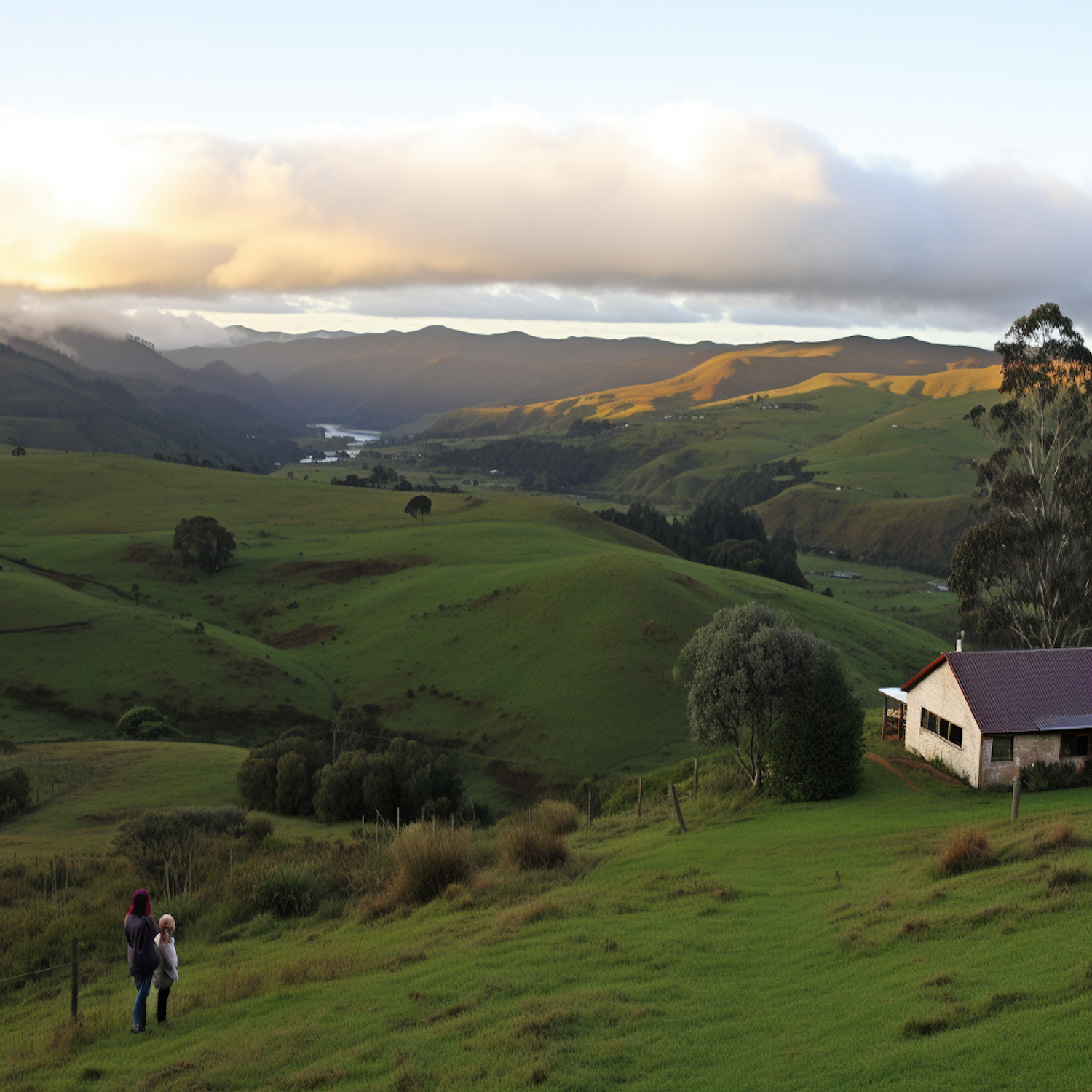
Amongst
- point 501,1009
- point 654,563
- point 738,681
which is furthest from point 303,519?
point 501,1009

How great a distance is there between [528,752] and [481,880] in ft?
145

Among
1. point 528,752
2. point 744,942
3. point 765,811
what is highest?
point 744,942

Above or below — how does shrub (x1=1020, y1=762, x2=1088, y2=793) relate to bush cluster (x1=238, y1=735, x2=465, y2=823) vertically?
above

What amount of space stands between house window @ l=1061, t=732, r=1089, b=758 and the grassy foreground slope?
34.6 meters

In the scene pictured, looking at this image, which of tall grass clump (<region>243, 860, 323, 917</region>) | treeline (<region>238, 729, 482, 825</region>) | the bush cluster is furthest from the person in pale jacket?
the bush cluster

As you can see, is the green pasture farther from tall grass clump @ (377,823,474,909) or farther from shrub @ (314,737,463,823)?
tall grass clump @ (377,823,474,909)

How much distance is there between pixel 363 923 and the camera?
955 inches

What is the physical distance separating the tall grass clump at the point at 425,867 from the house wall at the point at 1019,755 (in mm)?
18982

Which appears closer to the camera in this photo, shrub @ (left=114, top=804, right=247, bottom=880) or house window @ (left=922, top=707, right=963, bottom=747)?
shrub @ (left=114, top=804, right=247, bottom=880)

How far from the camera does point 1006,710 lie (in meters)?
34.2

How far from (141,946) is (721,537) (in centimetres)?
16153

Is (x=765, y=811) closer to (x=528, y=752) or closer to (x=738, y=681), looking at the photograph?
(x=738, y=681)

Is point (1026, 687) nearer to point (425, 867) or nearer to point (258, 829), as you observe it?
point (425, 867)

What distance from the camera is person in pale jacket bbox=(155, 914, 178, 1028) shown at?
55.0 ft
